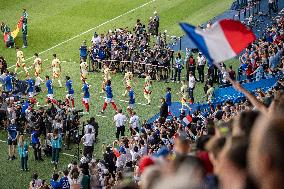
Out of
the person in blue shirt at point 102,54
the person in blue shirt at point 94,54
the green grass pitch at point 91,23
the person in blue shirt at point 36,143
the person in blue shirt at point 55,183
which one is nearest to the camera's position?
the person in blue shirt at point 55,183

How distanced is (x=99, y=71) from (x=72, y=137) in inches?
280

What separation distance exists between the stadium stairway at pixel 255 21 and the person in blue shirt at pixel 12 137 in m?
11.1

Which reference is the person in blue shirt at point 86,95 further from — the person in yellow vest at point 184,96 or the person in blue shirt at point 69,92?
the person in yellow vest at point 184,96

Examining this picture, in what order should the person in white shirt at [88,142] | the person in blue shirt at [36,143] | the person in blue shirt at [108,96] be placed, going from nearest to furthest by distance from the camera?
1. the person in white shirt at [88,142]
2. the person in blue shirt at [36,143]
3. the person in blue shirt at [108,96]

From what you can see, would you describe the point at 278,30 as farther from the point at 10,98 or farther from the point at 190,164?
the point at 190,164

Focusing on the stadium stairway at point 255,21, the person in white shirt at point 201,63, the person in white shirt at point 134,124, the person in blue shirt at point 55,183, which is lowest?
the person in blue shirt at point 55,183

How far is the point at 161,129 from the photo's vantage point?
16797mm

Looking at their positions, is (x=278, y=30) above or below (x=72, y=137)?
above

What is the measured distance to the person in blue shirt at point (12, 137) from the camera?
1948 centimetres

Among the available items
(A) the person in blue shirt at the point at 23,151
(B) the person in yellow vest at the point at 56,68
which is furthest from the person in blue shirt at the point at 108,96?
(A) the person in blue shirt at the point at 23,151

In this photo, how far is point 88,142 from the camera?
1875 centimetres

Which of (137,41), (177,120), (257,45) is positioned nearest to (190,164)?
(177,120)

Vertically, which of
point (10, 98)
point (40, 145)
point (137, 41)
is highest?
point (137, 41)

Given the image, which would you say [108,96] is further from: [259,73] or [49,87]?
[259,73]
